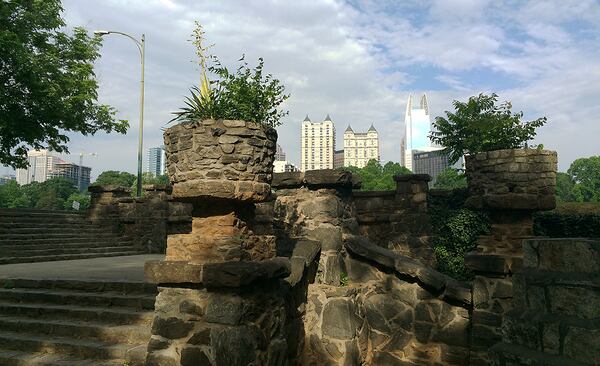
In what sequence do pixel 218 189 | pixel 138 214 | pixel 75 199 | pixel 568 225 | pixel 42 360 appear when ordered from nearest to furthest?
pixel 218 189 → pixel 42 360 → pixel 568 225 → pixel 138 214 → pixel 75 199

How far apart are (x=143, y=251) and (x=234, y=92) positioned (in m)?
9.82

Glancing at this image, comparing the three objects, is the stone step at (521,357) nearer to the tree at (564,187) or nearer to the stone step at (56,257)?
the stone step at (56,257)

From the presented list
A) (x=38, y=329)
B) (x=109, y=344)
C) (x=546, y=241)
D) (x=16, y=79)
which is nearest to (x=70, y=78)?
(x=16, y=79)

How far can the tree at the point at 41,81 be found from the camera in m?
12.4

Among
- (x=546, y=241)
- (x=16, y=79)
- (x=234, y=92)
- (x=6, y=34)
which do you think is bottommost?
(x=546, y=241)

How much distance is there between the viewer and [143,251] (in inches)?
530

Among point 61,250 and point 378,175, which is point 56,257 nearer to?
point 61,250

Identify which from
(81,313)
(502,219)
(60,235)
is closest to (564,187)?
(502,219)

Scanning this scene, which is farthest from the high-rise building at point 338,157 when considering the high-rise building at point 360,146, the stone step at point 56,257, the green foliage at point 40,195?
the stone step at point 56,257

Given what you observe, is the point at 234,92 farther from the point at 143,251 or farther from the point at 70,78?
the point at 70,78

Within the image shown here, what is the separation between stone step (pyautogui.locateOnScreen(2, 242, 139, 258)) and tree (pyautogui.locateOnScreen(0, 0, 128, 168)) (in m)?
3.85

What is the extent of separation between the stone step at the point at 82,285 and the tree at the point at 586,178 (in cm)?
5628

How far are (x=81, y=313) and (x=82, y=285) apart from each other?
839 millimetres

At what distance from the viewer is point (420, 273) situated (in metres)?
5.80
